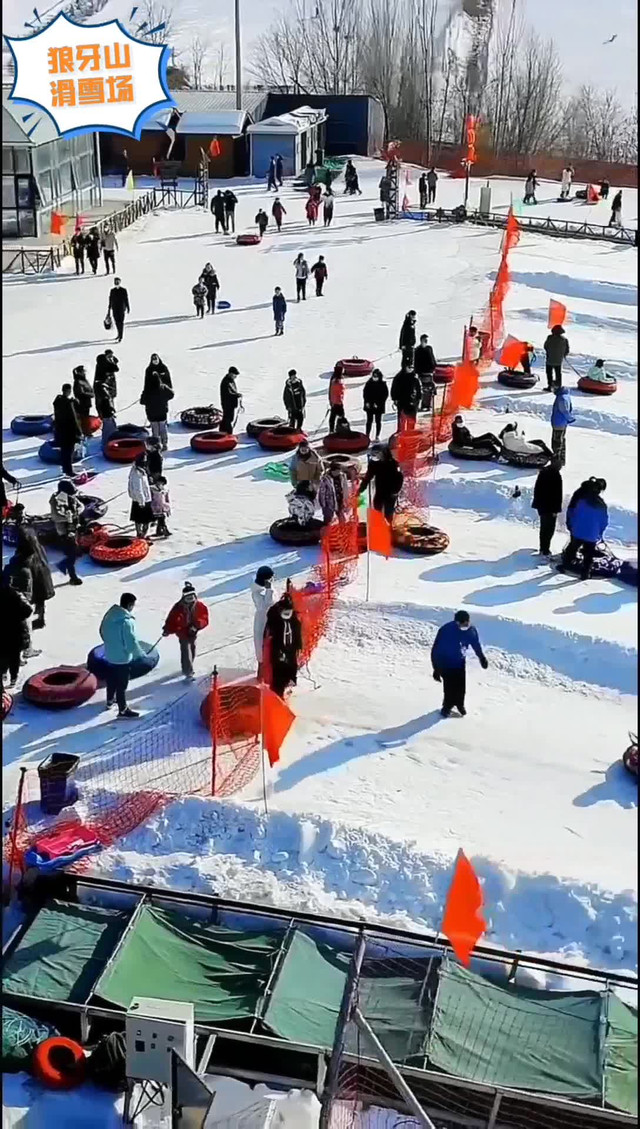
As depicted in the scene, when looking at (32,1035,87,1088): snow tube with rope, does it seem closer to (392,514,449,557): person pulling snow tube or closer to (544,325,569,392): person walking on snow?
(392,514,449,557): person pulling snow tube

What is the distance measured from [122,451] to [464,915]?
997 cm

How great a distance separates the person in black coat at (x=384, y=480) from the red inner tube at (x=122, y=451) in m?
3.87

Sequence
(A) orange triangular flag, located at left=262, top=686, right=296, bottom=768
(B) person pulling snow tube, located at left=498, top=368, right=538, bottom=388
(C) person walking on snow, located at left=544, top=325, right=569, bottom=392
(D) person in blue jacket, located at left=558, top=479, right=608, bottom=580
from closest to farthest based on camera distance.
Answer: (A) orange triangular flag, located at left=262, top=686, right=296, bottom=768
(D) person in blue jacket, located at left=558, top=479, right=608, bottom=580
(C) person walking on snow, located at left=544, top=325, right=569, bottom=392
(B) person pulling snow tube, located at left=498, top=368, right=538, bottom=388

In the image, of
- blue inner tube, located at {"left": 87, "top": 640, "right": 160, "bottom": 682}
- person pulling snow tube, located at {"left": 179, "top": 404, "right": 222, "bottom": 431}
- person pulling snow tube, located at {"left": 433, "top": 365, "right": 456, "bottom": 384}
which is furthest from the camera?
person pulling snow tube, located at {"left": 433, "top": 365, "right": 456, "bottom": 384}

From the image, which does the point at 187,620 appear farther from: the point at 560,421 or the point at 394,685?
the point at 560,421

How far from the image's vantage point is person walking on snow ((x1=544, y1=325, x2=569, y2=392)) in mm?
18297

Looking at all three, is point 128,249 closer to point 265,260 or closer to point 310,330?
point 265,260

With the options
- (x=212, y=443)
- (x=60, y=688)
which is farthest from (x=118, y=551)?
(x=212, y=443)

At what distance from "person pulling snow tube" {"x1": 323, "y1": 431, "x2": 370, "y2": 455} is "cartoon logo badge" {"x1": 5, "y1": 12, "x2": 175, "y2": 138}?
59.5 ft

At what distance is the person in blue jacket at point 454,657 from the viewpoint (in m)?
9.36

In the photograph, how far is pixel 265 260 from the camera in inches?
1150

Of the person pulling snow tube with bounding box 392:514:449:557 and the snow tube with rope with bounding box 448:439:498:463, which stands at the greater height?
the snow tube with rope with bounding box 448:439:498:463

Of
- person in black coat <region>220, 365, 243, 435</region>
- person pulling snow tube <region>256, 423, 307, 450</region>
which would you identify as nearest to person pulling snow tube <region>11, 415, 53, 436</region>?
person in black coat <region>220, 365, 243, 435</region>

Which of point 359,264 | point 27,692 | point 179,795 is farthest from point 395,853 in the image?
point 359,264
